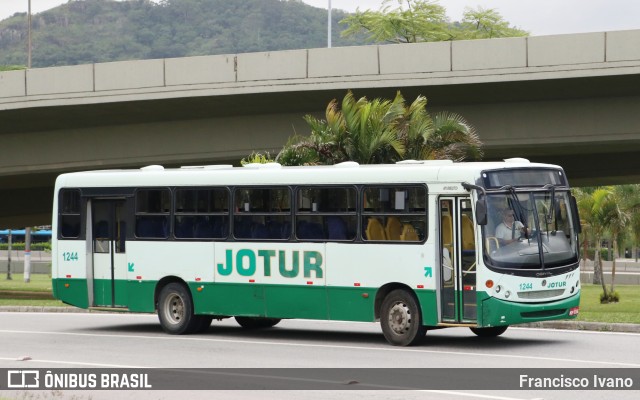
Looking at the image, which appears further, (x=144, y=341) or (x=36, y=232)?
(x=36, y=232)

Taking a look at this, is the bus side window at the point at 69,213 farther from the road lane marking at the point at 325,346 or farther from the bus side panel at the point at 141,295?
the road lane marking at the point at 325,346

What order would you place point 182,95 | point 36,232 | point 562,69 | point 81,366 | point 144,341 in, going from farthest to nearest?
point 36,232 < point 182,95 < point 562,69 < point 144,341 < point 81,366

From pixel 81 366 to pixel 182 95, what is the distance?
1731 cm

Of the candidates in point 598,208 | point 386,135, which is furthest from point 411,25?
point 386,135

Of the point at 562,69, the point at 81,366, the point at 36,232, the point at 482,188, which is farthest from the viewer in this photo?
the point at 36,232

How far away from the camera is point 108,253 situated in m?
22.3

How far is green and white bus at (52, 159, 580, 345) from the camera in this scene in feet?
58.7

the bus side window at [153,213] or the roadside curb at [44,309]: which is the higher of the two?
the bus side window at [153,213]

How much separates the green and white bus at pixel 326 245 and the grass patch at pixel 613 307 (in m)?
3.61

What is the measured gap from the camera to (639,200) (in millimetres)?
52000

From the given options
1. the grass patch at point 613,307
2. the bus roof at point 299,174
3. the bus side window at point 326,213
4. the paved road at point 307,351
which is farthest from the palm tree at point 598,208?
the bus side window at point 326,213

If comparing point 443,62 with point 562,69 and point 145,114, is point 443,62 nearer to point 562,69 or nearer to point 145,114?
point 562,69

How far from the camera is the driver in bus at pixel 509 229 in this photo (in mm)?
17828

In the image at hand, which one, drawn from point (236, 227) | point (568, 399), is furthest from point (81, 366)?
point (568, 399)
